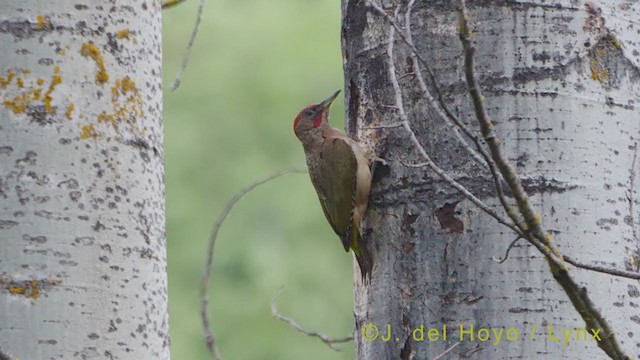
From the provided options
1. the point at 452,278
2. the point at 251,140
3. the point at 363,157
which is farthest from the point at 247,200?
the point at 452,278

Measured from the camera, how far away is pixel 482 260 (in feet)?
10.2

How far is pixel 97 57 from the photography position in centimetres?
294

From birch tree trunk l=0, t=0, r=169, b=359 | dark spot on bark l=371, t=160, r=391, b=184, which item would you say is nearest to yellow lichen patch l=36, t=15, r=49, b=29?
birch tree trunk l=0, t=0, r=169, b=359

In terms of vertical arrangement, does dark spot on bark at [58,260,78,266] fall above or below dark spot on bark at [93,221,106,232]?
below

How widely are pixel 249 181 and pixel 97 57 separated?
7478 millimetres

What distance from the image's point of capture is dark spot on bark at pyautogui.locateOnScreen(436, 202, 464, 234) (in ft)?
10.5

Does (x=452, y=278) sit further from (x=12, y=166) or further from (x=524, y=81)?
(x=12, y=166)

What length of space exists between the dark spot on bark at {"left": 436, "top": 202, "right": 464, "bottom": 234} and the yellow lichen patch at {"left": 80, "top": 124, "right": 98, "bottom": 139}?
3.16ft

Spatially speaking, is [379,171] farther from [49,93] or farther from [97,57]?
[49,93]

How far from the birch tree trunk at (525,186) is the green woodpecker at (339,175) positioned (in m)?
0.27

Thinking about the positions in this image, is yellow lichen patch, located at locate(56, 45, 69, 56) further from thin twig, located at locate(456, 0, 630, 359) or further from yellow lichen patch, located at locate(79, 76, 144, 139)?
thin twig, located at locate(456, 0, 630, 359)

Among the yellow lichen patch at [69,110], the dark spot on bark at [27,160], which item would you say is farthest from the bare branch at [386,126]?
the dark spot on bark at [27,160]

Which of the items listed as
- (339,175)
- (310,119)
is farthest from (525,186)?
(310,119)

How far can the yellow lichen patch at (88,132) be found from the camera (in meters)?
2.86
